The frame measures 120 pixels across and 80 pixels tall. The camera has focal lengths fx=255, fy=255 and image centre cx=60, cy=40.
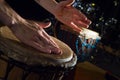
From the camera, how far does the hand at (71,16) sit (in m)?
1.06

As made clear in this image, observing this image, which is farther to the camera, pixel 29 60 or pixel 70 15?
pixel 70 15

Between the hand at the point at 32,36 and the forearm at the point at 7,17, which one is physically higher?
the forearm at the point at 7,17

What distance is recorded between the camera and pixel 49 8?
1.14 metres

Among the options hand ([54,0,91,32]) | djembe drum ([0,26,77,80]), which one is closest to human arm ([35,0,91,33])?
hand ([54,0,91,32])

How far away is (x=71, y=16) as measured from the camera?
1070 millimetres

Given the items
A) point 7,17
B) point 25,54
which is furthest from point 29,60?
point 7,17

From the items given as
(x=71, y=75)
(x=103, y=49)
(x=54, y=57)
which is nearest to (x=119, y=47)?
(x=103, y=49)

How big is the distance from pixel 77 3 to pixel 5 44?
2.38 m

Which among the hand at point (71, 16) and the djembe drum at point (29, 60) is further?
the hand at point (71, 16)

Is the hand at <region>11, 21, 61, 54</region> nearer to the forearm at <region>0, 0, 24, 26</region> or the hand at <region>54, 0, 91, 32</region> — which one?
the forearm at <region>0, 0, 24, 26</region>

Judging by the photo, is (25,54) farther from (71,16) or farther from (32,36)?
(71,16)

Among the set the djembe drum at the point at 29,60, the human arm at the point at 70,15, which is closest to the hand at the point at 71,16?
the human arm at the point at 70,15

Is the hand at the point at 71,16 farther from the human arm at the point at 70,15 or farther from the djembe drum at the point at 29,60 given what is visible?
the djembe drum at the point at 29,60

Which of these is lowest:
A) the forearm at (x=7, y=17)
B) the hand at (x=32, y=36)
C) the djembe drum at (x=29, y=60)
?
the djembe drum at (x=29, y=60)
